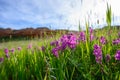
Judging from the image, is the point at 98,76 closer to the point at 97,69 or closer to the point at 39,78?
the point at 97,69

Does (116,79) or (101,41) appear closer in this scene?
(116,79)

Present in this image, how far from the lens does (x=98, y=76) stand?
8.54 feet

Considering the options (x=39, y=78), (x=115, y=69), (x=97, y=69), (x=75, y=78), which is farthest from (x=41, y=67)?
(x=115, y=69)

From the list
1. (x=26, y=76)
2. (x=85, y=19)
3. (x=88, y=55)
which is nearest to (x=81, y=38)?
(x=85, y=19)

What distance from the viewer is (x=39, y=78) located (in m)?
2.70

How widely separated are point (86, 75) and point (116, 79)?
0.30m

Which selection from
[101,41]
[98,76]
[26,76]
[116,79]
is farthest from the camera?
[101,41]

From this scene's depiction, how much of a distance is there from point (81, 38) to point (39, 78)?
3.35ft

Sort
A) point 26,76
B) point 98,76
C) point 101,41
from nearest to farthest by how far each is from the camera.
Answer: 1. point 98,76
2. point 26,76
3. point 101,41

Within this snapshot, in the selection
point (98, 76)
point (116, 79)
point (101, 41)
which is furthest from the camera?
point (101, 41)

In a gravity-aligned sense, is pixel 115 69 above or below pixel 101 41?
below

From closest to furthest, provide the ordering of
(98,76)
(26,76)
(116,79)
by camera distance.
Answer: (116,79)
(98,76)
(26,76)

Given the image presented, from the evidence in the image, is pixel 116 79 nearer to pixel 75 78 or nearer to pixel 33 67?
pixel 75 78

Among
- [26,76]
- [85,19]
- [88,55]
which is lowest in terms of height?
[26,76]
